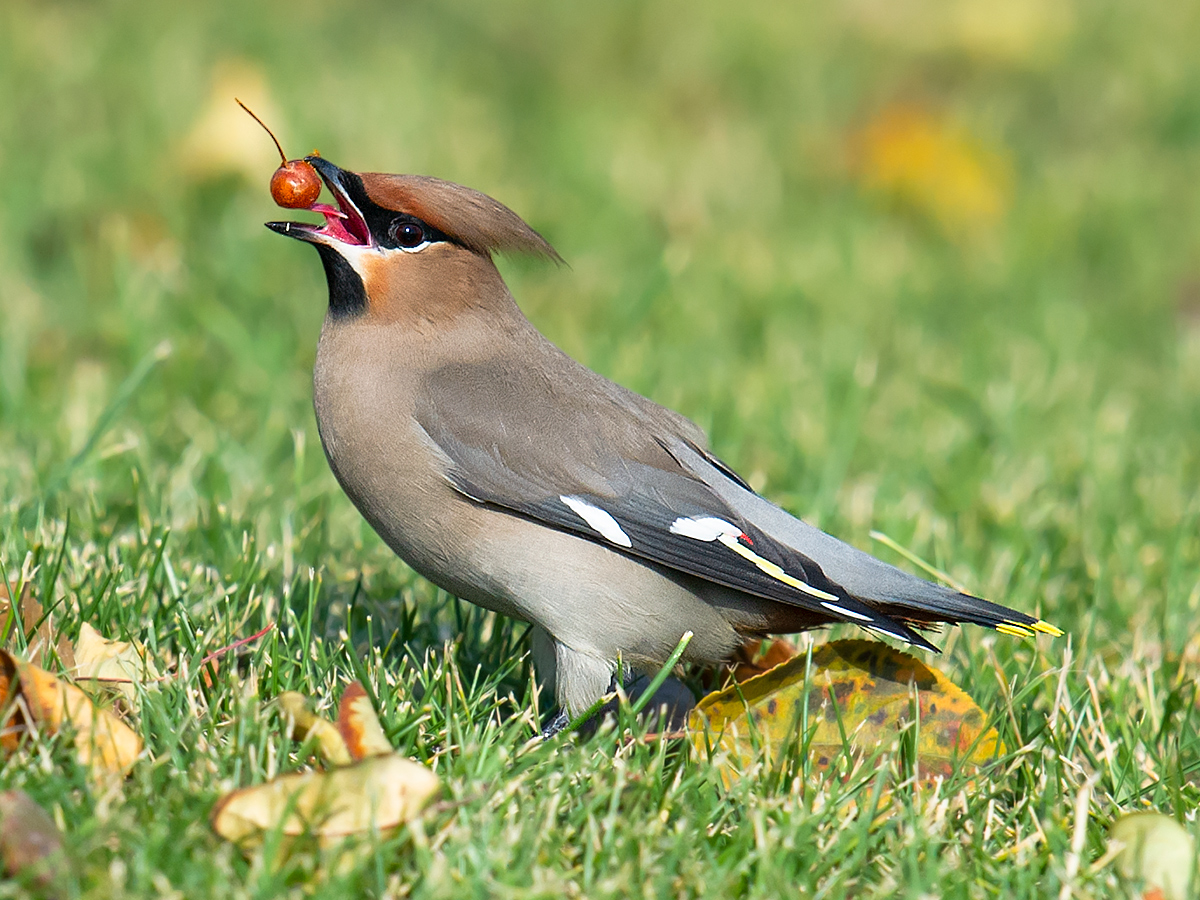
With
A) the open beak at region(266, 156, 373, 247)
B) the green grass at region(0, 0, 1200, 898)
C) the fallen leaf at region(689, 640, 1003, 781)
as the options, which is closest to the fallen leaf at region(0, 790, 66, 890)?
the green grass at region(0, 0, 1200, 898)

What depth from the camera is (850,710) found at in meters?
3.38

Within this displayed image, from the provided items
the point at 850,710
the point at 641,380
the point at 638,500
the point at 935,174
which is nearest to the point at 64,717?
the point at 638,500

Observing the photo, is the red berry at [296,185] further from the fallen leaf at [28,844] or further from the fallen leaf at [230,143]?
the fallen leaf at [230,143]

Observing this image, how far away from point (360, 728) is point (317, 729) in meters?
0.08

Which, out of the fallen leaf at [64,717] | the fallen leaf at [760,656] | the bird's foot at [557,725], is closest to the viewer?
the fallen leaf at [64,717]

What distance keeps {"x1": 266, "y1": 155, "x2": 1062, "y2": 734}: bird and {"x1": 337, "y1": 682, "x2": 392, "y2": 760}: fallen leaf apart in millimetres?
585

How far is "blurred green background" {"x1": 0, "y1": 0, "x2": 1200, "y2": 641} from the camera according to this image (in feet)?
16.5

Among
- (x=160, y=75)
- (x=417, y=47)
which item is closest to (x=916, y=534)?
(x=160, y=75)

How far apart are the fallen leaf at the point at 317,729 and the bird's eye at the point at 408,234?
4.02ft

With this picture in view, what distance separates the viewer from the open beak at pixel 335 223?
3.57 m

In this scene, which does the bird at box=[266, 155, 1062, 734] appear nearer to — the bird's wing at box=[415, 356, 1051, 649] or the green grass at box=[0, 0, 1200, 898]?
the bird's wing at box=[415, 356, 1051, 649]

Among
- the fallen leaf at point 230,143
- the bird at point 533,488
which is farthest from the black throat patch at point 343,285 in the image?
the fallen leaf at point 230,143

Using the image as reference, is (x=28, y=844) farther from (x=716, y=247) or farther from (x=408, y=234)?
(x=716, y=247)

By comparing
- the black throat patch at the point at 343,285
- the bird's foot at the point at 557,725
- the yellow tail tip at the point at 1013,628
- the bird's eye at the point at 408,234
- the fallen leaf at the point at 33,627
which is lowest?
the bird's foot at the point at 557,725
